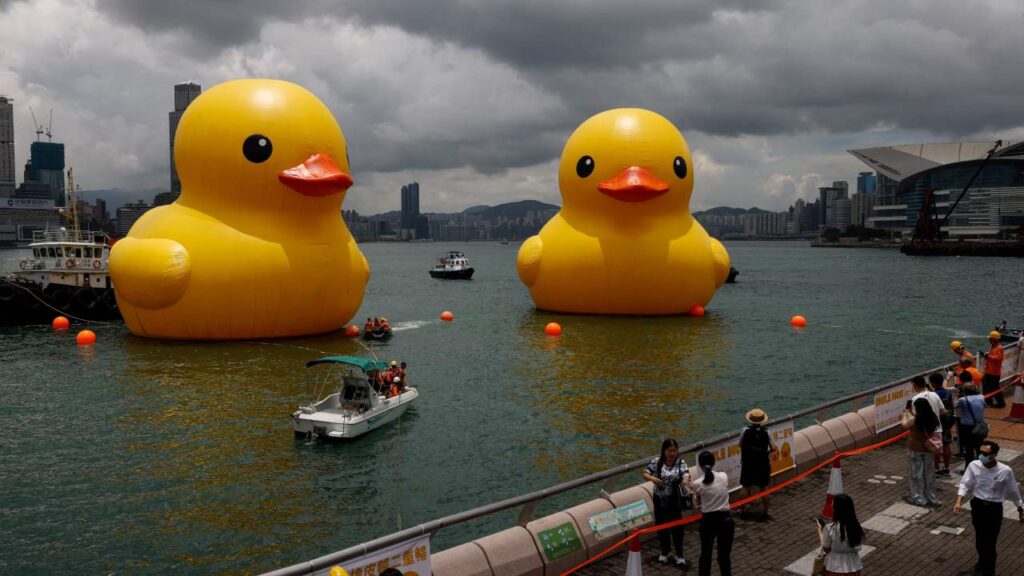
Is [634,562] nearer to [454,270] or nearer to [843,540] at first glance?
[843,540]

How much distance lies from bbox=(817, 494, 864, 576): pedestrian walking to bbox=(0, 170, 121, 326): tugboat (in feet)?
109

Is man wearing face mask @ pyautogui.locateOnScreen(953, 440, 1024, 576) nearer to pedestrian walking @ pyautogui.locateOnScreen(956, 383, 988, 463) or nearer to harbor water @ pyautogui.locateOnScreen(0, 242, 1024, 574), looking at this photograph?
pedestrian walking @ pyautogui.locateOnScreen(956, 383, 988, 463)

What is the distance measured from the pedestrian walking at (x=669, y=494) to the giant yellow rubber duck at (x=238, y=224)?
17278 millimetres

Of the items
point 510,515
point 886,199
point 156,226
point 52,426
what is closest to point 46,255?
point 156,226

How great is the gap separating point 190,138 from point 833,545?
22.2 m

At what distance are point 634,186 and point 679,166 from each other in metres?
3.32

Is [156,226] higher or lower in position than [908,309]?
higher

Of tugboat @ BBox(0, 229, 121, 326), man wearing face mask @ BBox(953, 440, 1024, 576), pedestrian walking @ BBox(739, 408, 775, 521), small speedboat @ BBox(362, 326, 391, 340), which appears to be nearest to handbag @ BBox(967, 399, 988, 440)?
man wearing face mask @ BBox(953, 440, 1024, 576)

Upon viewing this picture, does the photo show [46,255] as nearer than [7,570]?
No

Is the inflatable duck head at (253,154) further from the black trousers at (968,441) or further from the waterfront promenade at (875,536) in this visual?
the black trousers at (968,441)

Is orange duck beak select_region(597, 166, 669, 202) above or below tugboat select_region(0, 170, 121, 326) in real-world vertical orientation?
above

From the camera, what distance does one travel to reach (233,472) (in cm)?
1255

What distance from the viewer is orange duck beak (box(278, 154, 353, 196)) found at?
2244 cm

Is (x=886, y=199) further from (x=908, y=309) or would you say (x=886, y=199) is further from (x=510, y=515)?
(x=510, y=515)
